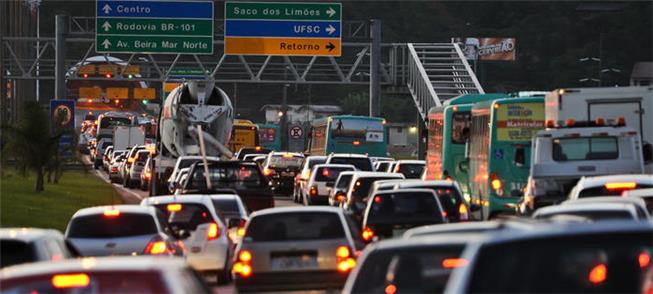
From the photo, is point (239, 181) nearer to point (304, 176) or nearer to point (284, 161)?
point (304, 176)

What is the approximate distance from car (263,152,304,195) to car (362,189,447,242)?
32278mm

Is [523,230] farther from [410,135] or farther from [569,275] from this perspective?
[410,135]

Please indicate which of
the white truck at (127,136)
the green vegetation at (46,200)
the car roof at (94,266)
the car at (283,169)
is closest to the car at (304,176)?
the car at (283,169)

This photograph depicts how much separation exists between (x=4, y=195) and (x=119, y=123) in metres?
63.8

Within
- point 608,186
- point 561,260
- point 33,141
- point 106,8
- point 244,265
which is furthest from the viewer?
point 106,8

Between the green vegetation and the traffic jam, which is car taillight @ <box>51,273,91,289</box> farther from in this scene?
the green vegetation

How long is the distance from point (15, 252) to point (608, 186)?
1170 centimetres

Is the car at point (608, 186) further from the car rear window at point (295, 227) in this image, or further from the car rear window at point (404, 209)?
the car rear window at point (295, 227)

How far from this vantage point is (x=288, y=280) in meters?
19.5

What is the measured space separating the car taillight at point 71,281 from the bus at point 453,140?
2943 cm

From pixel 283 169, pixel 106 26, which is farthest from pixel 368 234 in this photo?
pixel 106 26

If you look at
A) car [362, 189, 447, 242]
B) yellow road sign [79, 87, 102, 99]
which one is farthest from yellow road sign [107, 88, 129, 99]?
car [362, 189, 447, 242]

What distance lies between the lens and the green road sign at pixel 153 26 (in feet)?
200

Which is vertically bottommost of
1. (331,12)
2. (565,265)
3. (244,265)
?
(244,265)
